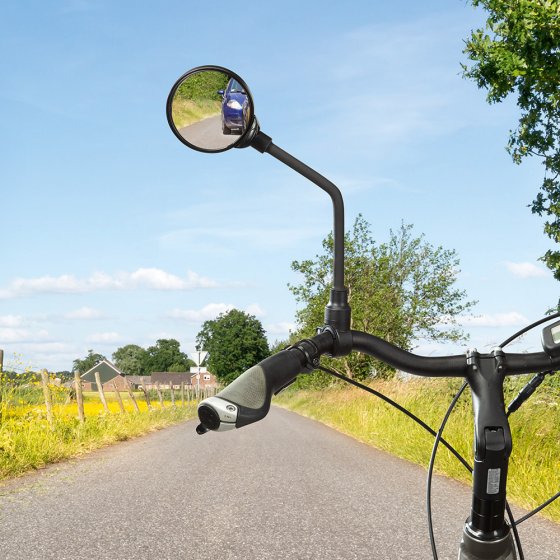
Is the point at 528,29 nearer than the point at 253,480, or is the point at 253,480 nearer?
the point at 253,480

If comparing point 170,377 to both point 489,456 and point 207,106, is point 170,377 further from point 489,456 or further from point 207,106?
point 489,456

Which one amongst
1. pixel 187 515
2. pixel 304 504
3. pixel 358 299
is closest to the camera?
pixel 187 515

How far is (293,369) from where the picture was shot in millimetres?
1375

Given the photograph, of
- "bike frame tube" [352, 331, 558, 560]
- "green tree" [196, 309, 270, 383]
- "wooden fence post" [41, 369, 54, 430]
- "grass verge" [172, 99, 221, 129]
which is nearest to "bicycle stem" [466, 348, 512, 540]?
"bike frame tube" [352, 331, 558, 560]

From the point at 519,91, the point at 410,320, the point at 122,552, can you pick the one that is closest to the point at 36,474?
the point at 122,552

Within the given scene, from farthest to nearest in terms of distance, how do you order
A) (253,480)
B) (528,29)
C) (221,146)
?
(528,29) → (253,480) → (221,146)

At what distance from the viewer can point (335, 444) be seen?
13375 mm

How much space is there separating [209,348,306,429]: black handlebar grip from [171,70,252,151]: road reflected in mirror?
593 mm

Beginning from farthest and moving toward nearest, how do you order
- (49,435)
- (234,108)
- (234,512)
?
(49,435) → (234,512) → (234,108)

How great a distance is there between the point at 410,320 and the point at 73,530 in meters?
38.0

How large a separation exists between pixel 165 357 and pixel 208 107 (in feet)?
521

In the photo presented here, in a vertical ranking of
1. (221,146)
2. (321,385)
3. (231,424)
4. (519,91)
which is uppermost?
(519,91)

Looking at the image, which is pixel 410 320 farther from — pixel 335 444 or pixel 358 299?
pixel 335 444

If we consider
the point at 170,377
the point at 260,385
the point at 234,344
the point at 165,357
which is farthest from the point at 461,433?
the point at 165,357
